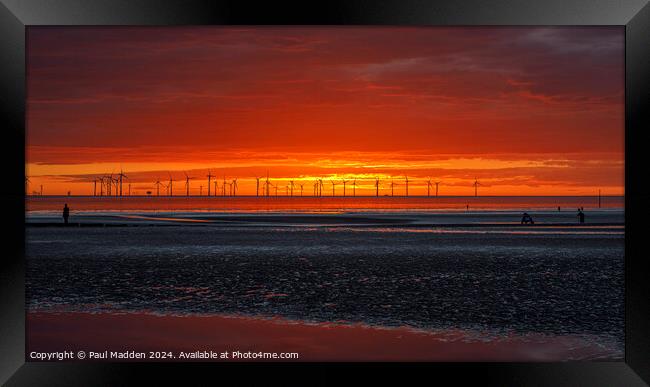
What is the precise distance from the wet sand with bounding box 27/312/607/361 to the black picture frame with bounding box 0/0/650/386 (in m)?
2.01

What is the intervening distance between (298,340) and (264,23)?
668 centimetres

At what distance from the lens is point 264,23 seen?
12.5m

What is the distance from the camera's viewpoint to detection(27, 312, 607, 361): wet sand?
1388 cm

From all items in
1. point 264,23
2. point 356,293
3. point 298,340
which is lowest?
point 298,340

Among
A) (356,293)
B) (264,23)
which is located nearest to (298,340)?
(356,293)

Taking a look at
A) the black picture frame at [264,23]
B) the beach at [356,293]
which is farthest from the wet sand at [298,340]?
the black picture frame at [264,23]

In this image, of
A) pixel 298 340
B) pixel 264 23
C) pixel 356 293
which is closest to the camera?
pixel 264 23

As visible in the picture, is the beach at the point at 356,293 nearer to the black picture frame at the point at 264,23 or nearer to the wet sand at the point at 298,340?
the wet sand at the point at 298,340

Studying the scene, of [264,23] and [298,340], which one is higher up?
[264,23]

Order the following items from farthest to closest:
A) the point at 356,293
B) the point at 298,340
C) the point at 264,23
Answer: the point at 356,293
the point at 298,340
the point at 264,23

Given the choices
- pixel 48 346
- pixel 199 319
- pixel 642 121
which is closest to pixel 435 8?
pixel 642 121

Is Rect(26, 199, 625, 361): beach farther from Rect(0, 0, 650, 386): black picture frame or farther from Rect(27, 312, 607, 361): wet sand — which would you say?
Rect(0, 0, 650, 386): black picture frame

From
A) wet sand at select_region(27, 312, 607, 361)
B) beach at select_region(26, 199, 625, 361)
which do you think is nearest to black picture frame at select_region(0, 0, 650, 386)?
wet sand at select_region(27, 312, 607, 361)

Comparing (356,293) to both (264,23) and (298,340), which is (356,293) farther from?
(264,23)
